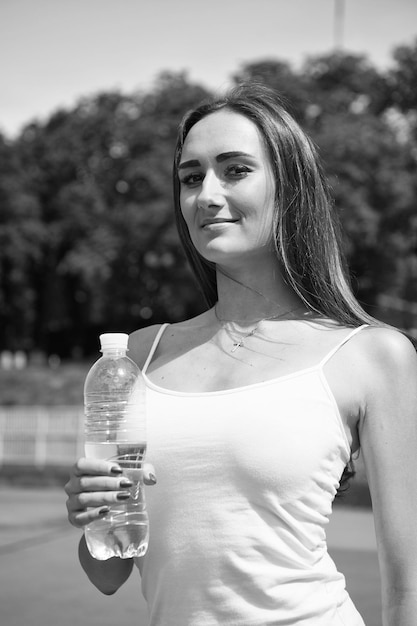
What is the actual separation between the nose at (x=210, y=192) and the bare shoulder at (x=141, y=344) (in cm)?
41

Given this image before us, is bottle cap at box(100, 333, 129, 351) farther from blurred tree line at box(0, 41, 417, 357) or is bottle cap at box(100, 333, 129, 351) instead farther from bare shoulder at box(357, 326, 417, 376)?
blurred tree line at box(0, 41, 417, 357)

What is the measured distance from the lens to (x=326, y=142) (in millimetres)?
28031

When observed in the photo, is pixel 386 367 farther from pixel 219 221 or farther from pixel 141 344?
pixel 141 344

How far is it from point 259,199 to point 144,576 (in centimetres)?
90

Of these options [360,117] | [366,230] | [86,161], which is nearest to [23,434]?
[366,230]

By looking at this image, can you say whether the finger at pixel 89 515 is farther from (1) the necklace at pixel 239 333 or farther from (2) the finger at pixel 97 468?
(1) the necklace at pixel 239 333

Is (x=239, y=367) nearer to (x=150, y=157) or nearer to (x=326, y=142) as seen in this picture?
(x=326, y=142)

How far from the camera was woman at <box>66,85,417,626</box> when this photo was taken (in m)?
1.80

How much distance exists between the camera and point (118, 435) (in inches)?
74.9

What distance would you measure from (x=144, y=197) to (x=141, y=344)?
29.8 metres

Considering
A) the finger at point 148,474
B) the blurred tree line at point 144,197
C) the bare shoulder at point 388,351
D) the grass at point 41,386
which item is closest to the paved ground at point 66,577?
the bare shoulder at point 388,351

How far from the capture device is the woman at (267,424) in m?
1.80

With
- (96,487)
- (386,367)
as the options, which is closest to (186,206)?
(386,367)

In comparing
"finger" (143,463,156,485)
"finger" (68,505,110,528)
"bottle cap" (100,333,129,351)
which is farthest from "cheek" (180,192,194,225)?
"finger" (68,505,110,528)
